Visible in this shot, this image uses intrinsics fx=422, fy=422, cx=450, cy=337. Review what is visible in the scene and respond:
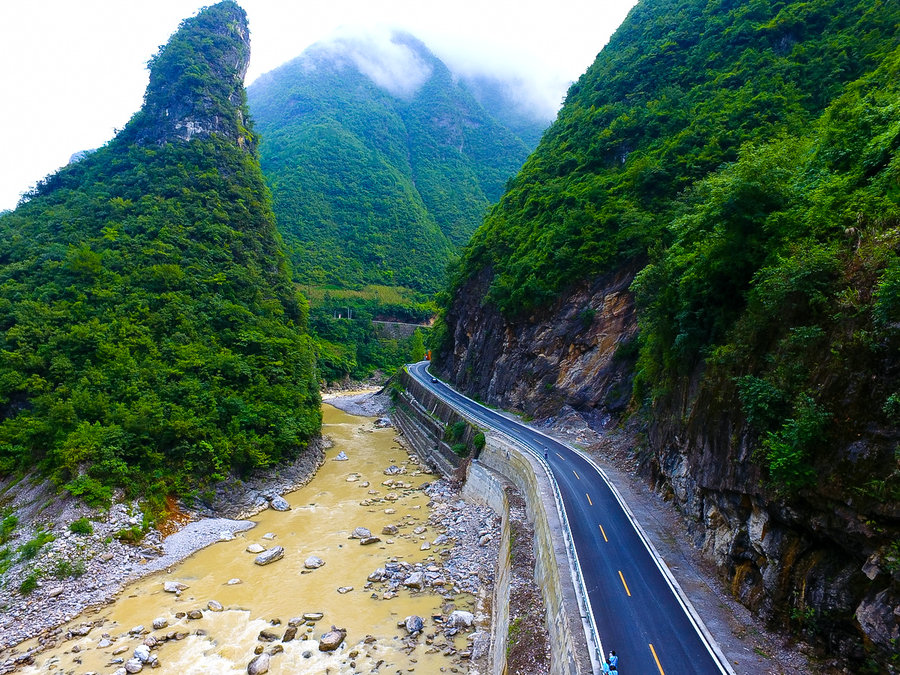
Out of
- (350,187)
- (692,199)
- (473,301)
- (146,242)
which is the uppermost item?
(350,187)

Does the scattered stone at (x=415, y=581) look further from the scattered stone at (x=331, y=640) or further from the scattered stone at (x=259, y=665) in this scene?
the scattered stone at (x=259, y=665)

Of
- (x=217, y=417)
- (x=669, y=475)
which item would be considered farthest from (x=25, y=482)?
(x=669, y=475)

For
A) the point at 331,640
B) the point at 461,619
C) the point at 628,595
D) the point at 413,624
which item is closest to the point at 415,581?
the point at 413,624

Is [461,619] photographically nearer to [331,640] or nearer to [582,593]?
[331,640]

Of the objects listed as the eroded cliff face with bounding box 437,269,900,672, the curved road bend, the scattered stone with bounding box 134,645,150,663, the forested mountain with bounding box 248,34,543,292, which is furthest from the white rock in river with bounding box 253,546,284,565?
the forested mountain with bounding box 248,34,543,292

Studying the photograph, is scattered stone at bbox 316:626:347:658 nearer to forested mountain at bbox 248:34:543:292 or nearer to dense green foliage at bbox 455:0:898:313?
dense green foliage at bbox 455:0:898:313

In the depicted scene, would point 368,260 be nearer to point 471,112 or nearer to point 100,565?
point 100,565
